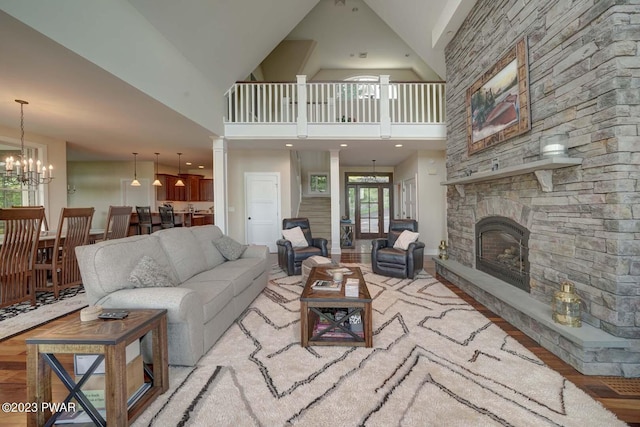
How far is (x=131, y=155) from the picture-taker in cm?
726

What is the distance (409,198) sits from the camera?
755 centimetres

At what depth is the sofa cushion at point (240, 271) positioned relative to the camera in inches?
111

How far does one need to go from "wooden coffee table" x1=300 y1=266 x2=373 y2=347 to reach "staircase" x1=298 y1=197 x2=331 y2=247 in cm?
519

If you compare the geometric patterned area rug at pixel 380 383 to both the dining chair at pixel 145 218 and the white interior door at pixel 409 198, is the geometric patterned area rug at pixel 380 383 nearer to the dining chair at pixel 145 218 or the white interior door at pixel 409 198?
the white interior door at pixel 409 198

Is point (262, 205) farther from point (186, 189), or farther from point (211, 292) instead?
point (211, 292)

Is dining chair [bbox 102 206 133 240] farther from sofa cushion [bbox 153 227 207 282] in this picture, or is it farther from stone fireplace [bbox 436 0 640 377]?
stone fireplace [bbox 436 0 640 377]

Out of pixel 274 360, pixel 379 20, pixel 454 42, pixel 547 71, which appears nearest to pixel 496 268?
pixel 547 71

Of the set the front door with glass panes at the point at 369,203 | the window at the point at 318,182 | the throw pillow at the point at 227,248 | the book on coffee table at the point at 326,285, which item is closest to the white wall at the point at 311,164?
the window at the point at 318,182

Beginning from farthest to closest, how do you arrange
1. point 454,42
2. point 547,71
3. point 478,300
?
point 454,42 → point 478,300 → point 547,71

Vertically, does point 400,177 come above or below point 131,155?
below

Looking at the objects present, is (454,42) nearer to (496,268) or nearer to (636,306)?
(496,268)

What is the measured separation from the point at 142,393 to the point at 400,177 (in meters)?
8.04

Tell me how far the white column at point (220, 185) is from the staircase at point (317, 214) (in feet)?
9.45

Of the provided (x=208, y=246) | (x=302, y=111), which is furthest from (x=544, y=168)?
(x=302, y=111)
